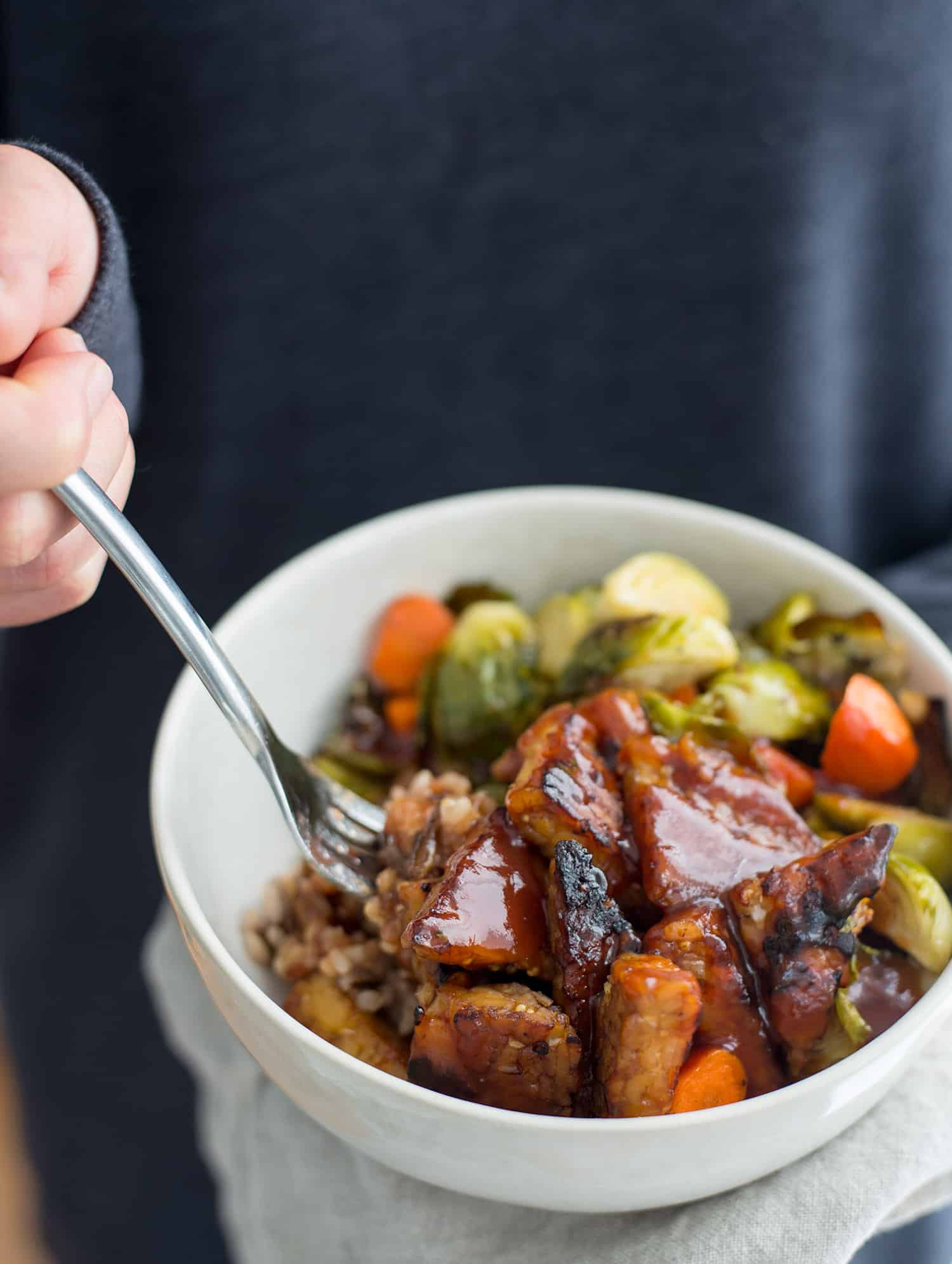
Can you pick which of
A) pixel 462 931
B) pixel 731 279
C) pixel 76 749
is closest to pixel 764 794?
pixel 462 931

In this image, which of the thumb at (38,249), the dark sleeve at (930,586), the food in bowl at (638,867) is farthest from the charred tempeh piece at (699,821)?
the thumb at (38,249)

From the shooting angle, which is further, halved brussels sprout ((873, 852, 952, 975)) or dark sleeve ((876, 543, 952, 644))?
dark sleeve ((876, 543, 952, 644))

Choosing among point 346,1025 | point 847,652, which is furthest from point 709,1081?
point 847,652

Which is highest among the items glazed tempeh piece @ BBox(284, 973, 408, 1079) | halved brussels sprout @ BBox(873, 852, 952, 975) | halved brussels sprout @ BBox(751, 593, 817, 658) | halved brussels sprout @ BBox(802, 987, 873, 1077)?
halved brussels sprout @ BBox(751, 593, 817, 658)

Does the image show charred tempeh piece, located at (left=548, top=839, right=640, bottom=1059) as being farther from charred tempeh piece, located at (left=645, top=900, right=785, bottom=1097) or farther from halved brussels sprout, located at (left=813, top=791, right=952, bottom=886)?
halved brussels sprout, located at (left=813, top=791, right=952, bottom=886)

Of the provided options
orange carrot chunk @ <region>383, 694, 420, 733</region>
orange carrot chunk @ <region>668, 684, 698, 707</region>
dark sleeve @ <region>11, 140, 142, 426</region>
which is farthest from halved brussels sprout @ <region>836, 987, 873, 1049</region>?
dark sleeve @ <region>11, 140, 142, 426</region>

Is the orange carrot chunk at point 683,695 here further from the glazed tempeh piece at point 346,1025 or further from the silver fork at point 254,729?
the glazed tempeh piece at point 346,1025

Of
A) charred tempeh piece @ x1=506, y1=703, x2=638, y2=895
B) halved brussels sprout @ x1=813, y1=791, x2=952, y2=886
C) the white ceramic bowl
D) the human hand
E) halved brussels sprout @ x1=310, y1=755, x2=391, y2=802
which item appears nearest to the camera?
the human hand

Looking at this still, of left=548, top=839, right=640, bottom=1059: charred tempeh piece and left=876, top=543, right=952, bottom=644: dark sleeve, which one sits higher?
left=548, top=839, right=640, bottom=1059: charred tempeh piece
